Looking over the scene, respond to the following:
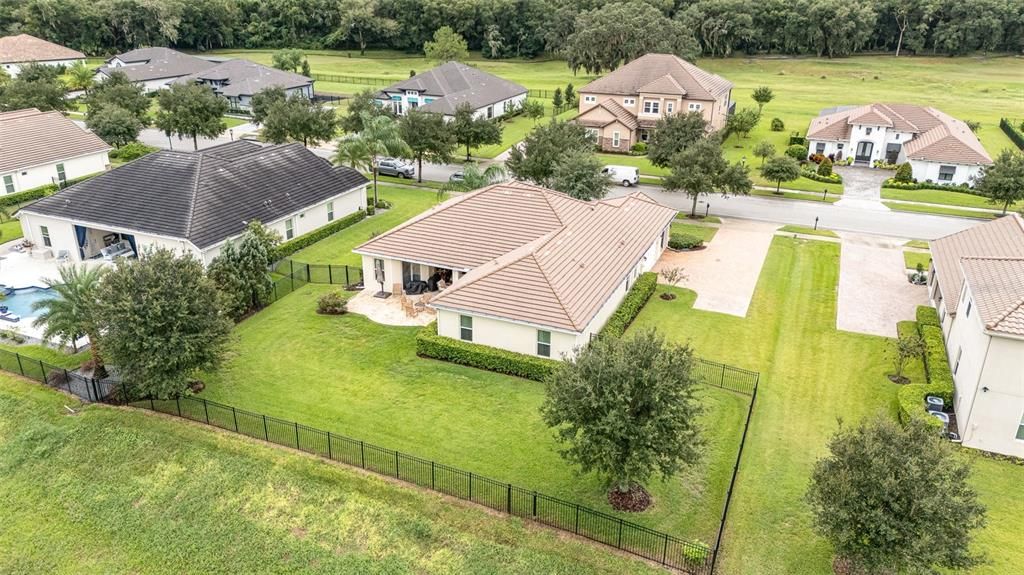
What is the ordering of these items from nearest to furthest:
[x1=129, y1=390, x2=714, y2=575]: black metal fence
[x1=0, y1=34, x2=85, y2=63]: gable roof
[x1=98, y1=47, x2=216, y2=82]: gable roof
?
[x1=129, y1=390, x2=714, y2=575]: black metal fence, [x1=98, y1=47, x2=216, y2=82]: gable roof, [x1=0, y1=34, x2=85, y2=63]: gable roof

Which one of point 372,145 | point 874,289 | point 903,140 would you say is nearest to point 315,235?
point 372,145

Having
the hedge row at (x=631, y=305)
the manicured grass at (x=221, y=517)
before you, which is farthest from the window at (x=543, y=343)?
the manicured grass at (x=221, y=517)

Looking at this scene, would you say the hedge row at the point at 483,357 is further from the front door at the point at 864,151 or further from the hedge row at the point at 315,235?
the front door at the point at 864,151

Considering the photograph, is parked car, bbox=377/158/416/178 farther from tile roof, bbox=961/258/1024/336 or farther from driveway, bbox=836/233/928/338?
tile roof, bbox=961/258/1024/336

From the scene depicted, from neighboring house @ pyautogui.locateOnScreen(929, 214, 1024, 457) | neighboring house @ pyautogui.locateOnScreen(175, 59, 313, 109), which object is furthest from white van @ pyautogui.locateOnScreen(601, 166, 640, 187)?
neighboring house @ pyautogui.locateOnScreen(175, 59, 313, 109)

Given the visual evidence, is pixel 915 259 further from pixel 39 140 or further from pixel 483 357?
pixel 39 140

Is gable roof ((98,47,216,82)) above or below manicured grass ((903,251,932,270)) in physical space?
above
